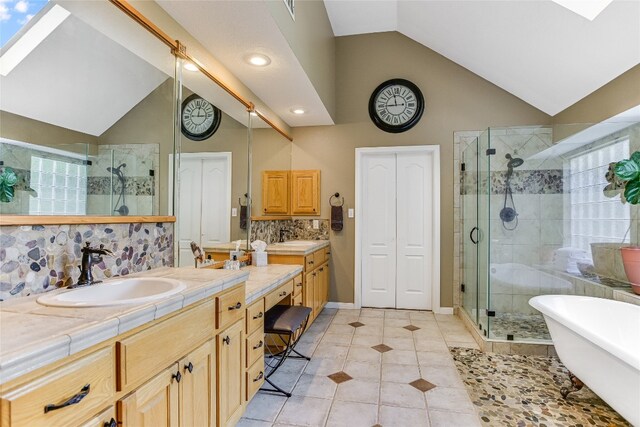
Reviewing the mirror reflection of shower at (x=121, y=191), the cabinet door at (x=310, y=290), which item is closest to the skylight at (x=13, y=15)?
the mirror reflection of shower at (x=121, y=191)

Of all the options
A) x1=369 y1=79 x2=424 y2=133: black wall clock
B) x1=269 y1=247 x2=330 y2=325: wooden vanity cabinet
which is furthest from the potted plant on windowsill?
x1=269 y1=247 x2=330 y2=325: wooden vanity cabinet

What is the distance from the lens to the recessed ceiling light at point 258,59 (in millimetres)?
2479

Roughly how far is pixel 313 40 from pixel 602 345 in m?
3.13

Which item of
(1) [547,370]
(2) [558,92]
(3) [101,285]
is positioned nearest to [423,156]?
(2) [558,92]

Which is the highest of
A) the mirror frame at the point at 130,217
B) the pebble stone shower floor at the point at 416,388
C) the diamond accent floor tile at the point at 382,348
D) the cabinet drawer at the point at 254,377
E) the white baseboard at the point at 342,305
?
the mirror frame at the point at 130,217

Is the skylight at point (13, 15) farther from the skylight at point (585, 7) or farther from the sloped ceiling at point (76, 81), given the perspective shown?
the skylight at point (585, 7)

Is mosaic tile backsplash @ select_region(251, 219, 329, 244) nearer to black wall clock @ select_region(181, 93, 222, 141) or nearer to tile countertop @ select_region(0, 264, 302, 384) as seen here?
black wall clock @ select_region(181, 93, 222, 141)

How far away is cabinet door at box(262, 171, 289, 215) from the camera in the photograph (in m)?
3.67

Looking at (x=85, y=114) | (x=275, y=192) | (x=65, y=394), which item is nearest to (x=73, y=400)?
(x=65, y=394)

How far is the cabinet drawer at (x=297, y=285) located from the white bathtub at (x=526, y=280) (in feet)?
6.57

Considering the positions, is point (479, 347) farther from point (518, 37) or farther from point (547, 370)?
point (518, 37)

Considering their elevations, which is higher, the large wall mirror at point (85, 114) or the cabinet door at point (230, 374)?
the large wall mirror at point (85, 114)

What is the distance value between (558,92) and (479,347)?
269 cm

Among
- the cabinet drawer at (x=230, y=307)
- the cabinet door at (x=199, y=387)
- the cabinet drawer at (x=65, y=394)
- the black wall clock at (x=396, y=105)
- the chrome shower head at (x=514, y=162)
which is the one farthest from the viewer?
the black wall clock at (x=396, y=105)
